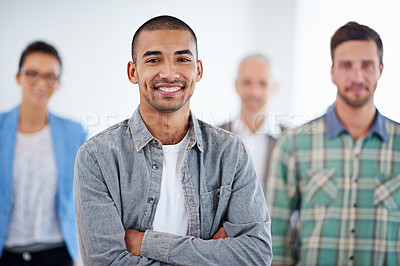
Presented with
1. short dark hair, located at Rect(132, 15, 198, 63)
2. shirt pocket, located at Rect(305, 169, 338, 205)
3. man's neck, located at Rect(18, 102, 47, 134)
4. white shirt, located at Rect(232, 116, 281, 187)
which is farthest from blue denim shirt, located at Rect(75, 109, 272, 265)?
man's neck, located at Rect(18, 102, 47, 134)

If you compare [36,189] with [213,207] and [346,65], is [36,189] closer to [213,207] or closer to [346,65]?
[213,207]

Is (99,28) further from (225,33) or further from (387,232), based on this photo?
(387,232)

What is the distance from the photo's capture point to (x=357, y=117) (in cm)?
165

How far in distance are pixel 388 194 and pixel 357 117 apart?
0.99 ft

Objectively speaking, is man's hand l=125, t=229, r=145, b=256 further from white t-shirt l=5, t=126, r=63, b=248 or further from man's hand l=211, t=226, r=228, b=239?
white t-shirt l=5, t=126, r=63, b=248

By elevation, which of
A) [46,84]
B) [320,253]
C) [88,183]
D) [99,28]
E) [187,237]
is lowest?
[320,253]

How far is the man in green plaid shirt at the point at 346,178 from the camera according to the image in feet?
5.24

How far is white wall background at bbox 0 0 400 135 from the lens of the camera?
2.19m

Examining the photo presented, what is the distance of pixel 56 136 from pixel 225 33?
3.93 feet

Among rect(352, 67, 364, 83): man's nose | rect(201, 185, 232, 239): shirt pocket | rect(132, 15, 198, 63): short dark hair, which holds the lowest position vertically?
rect(201, 185, 232, 239): shirt pocket

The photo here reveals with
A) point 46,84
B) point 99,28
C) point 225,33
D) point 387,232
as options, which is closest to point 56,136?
point 46,84

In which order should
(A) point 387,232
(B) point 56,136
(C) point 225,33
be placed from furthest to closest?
(C) point 225,33 → (B) point 56,136 → (A) point 387,232

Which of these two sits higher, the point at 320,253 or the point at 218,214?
the point at 218,214

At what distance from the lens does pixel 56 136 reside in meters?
1.97
